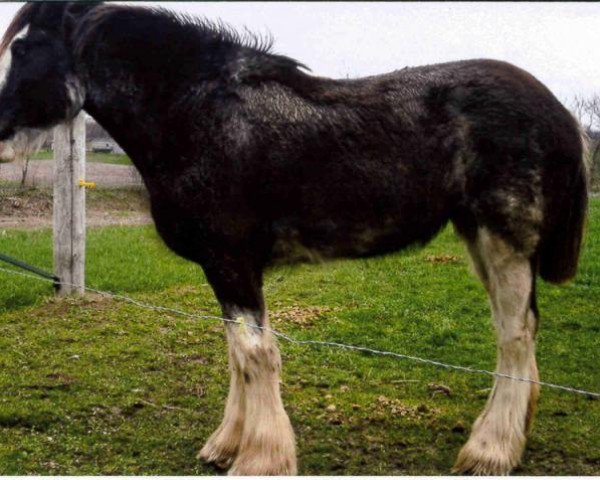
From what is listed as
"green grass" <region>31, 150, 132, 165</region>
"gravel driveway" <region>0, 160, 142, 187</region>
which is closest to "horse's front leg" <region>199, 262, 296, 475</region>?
"gravel driveway" <region>0, 160, 142, 187</region>

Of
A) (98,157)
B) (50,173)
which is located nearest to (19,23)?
(98,157)

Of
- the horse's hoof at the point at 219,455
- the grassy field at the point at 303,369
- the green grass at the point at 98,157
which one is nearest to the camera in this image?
the horse's hoof at the point at 219,455

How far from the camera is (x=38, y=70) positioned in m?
3.68

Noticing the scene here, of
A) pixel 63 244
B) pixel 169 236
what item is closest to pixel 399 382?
pixel 169 236

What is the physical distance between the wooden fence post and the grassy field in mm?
277

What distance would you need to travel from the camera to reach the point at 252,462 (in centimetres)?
362

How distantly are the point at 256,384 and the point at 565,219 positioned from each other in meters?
1.75

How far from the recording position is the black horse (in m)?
3.58

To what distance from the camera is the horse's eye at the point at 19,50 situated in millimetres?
3664

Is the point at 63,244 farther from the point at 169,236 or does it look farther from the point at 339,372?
the point at 169,236

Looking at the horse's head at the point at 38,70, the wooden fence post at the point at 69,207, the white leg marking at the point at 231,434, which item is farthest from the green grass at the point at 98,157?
the white leg marking at the point at 231,434

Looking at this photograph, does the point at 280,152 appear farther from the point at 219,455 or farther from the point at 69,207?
the point at 69,207

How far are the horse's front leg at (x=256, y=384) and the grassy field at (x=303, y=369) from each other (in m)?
0.33

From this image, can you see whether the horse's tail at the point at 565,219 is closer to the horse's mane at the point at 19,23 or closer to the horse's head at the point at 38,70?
the horse's head at the point at 38,70
